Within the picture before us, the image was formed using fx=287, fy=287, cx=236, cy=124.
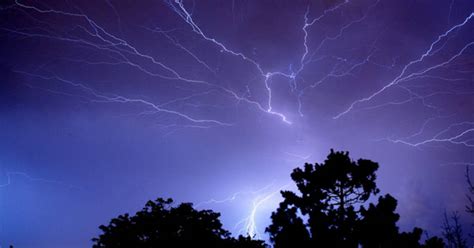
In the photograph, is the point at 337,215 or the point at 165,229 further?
the point at 337,215

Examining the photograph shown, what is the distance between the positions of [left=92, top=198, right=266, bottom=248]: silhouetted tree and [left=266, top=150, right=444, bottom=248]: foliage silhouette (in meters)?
2.23

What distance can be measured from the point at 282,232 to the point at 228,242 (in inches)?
89.0

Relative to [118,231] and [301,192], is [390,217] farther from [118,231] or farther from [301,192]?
[118,231]

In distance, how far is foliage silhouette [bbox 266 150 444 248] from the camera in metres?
7.23

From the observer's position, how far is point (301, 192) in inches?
359

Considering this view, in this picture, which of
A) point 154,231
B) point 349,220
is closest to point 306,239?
point 349,220

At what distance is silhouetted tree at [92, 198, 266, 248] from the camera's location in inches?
209

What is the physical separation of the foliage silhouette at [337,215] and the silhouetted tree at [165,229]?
2232 mm

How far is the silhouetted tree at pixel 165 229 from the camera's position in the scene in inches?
209

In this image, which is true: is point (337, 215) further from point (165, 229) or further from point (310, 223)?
point (165, 229)

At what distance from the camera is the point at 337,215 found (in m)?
8.26

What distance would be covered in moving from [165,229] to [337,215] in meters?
5.11

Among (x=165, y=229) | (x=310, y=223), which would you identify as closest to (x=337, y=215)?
(x=310, y=223)

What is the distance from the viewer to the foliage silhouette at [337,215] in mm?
7230
